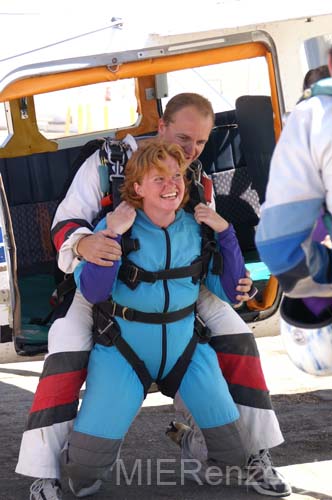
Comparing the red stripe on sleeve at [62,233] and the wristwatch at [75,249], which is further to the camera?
the red stripe on sleeve at [62,233]

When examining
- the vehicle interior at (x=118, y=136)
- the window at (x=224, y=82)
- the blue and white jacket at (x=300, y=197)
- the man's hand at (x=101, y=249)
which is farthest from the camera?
the window at (x=224, y=82)

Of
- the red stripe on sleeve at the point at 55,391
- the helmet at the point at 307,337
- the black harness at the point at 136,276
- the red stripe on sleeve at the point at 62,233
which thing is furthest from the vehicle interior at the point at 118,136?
the helmet at the point at 307,337

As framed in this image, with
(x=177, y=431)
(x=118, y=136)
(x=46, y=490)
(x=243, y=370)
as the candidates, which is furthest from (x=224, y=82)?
(x=46, y=490)

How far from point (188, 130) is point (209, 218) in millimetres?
438

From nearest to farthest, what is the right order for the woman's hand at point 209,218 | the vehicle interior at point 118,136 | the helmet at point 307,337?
the helmet at point 307,337, the woman's hand at point 209,218, the vehicle interior at point 118,136

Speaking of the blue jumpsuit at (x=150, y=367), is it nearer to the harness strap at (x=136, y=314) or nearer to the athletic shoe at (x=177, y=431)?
the harness strap at (x=136, y=314)

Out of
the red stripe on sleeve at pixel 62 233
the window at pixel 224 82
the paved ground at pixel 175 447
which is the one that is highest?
the window at pixel 224 82

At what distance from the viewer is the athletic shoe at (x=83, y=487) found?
4.80 meters

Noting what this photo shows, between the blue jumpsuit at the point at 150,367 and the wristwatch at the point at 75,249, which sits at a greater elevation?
the wristwatch at the point at 75,249

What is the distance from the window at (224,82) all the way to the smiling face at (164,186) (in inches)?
170

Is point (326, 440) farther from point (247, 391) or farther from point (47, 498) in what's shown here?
point (47, 498)

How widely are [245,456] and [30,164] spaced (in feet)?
8.13

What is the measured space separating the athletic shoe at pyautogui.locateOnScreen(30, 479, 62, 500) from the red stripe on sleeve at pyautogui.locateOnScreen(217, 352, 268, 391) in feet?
3.10

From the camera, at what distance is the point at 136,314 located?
4.67 m
